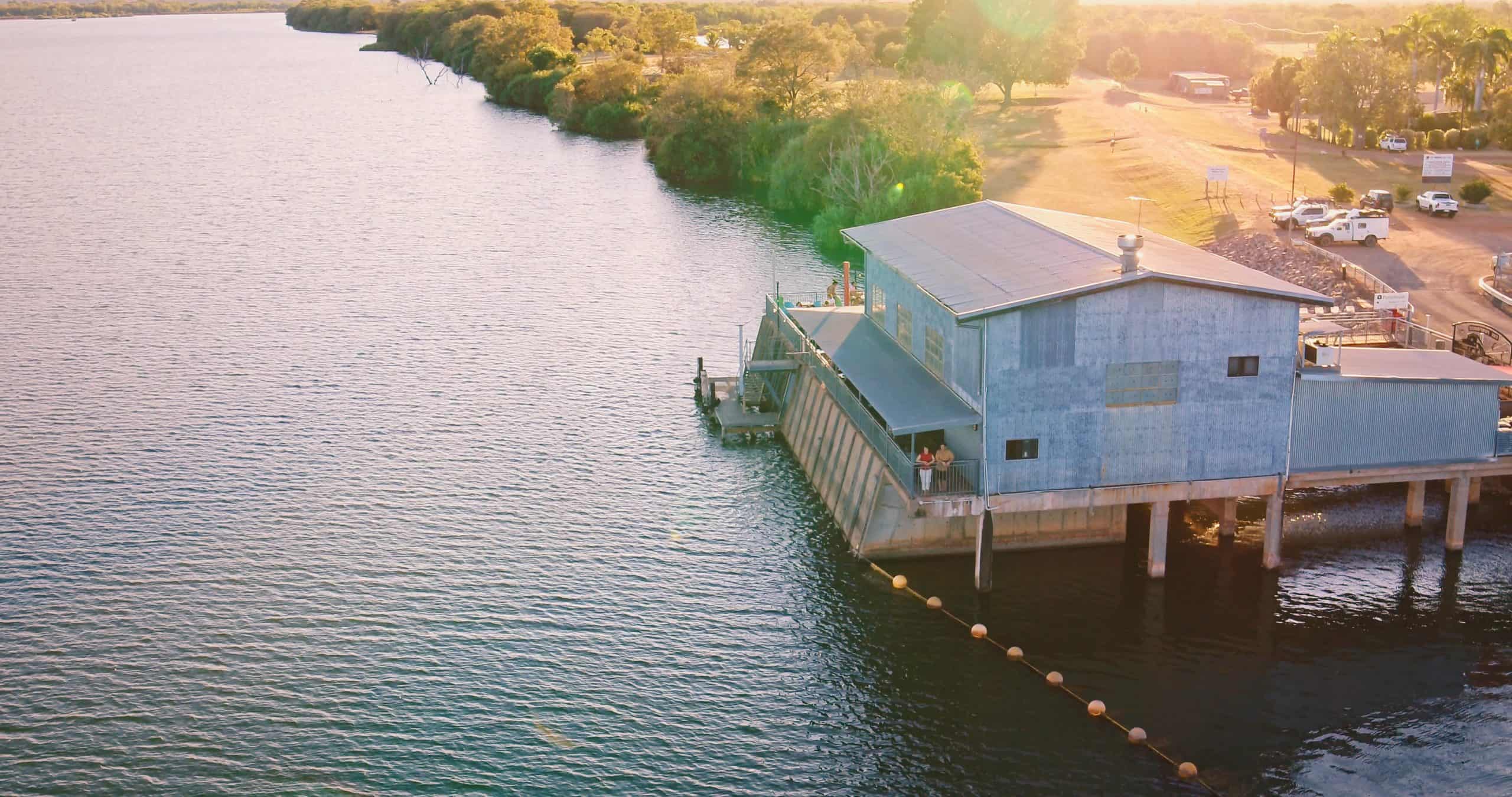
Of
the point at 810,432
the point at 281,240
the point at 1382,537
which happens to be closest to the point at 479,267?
the point at 281,240

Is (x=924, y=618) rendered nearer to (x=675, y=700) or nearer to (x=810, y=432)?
(x=675, y=700)

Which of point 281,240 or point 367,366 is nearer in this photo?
point 367,366

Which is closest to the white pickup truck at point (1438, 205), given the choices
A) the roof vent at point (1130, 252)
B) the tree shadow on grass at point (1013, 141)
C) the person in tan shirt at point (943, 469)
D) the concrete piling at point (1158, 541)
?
the tree shadow on grass at point (1013, 141)

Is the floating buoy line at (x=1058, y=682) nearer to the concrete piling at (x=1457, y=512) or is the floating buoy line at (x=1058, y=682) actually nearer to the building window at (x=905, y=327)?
the building window at (x=905, y=327)

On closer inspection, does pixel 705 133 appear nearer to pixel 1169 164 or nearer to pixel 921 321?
pixel 1169 164

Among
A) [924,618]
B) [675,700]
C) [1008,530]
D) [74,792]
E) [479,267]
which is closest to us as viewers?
[74,792]

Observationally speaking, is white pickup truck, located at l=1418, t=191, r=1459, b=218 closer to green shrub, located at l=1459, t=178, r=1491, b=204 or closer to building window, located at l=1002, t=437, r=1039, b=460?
green shrub, located at l=1459, t=178, r=1491, b=204
